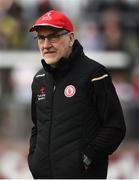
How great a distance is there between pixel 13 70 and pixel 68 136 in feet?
26.5

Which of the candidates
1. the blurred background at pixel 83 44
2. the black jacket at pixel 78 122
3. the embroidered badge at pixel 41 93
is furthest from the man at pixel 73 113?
the blurred background at pixel 83 44

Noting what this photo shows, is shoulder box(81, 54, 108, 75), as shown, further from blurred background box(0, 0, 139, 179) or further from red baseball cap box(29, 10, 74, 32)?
blurred background box(0, 0, 139, 179)

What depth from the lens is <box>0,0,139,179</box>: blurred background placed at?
11.9 meters

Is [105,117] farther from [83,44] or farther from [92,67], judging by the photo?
[83,44]

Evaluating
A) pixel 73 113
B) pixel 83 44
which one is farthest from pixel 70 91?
pixel 83 44

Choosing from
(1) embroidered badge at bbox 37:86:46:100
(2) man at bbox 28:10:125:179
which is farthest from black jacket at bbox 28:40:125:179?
(1) embroidered badge at bbox 37:86:46:100

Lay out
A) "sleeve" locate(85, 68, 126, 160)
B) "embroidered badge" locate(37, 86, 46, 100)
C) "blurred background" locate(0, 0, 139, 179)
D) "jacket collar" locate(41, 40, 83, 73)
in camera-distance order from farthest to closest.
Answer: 1. "blurred background" locate(0, 0, 139, 179)
2. "embroidered badge" locate(37, 86, 46, 100)
3. "jacket collar" locate(41, 40, 83, 73)
4. "sleeve" locate(85, 68, 126, 160)

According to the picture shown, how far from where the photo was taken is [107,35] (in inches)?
493

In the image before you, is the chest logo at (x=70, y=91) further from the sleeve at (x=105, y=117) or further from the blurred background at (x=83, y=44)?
the blurred background at (x=83, y=44)

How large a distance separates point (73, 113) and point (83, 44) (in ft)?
25.5

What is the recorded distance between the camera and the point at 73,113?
17.4 feet

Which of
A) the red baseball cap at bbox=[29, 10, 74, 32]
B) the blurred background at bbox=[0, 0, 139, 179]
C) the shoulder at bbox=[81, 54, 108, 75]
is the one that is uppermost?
the red baseball cap at bbox=[29, 10, 74, 32]

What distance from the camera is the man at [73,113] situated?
5.30 m

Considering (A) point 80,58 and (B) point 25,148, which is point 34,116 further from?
(B) point 25,148
